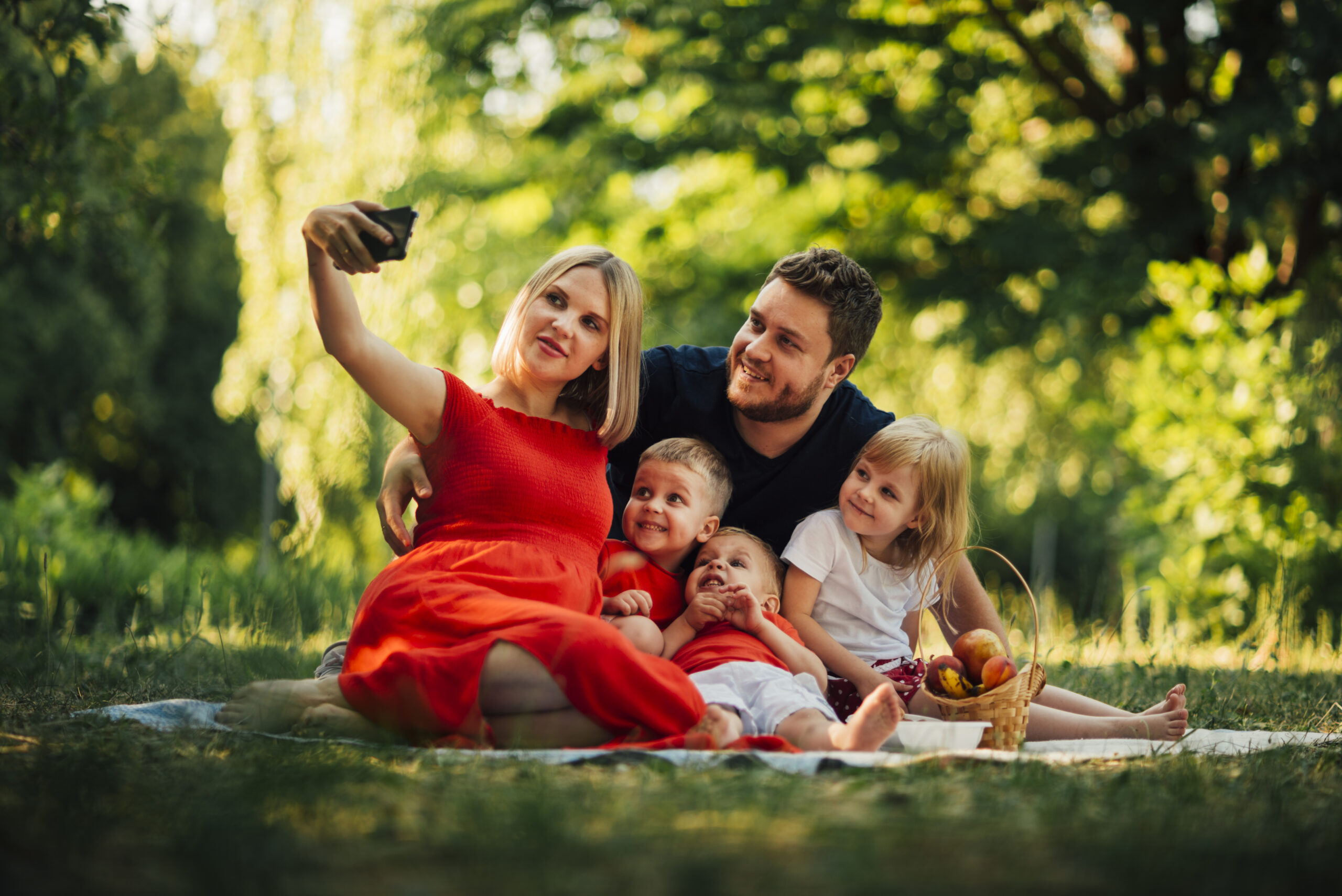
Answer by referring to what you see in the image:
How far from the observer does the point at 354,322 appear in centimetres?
240

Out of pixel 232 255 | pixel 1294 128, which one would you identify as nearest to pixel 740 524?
pixel 1294 128

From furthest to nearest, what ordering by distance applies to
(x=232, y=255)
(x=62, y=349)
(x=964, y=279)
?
1. (x=232, y=255)
2. (x=62, y=349)
3. (x=964, y=279)

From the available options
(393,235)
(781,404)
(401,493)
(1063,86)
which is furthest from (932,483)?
(1063,86)

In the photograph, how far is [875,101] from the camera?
900 centimetres

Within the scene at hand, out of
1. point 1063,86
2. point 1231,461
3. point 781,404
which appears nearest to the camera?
point 781,404

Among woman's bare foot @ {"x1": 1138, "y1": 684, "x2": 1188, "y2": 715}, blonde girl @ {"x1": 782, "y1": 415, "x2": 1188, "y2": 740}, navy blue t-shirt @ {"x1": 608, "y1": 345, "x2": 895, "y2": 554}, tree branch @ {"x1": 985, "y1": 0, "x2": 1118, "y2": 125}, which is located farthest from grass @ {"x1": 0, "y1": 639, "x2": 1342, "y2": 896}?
tree branch @ {"x1": 985, "y1": 0, "x2": 1118, "y2": 125}

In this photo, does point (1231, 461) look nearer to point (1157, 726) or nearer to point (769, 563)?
Answer: point (1157, 726)

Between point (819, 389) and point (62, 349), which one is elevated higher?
point (62, 349)

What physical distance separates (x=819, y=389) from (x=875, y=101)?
255 inches

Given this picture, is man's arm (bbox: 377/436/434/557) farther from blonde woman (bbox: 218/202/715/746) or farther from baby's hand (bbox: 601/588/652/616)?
baby's hand (bbox: 601/588/652/616)

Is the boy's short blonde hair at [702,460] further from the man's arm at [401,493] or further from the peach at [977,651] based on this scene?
the peach at [977,651]

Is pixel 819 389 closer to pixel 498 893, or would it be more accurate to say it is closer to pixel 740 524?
pixel 740 524

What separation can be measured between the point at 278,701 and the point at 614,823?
3.73 feet

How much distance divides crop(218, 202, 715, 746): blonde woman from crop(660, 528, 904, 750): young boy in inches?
8.8
